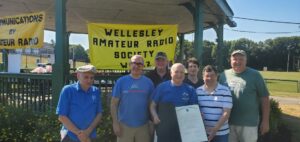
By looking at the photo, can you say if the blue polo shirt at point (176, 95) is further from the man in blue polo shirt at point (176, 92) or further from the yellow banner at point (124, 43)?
the yellow banner at point (124, 43)

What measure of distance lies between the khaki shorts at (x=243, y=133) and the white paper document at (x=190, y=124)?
2.87 ft

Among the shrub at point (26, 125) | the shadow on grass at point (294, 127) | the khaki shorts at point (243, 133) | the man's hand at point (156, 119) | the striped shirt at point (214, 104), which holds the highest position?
the striped shirt at point (214, 104)

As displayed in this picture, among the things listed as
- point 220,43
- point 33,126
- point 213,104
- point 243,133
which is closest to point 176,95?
point 213,104

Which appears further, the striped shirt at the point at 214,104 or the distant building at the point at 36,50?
the distant building at the point at 36,50

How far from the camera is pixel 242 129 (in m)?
5.31

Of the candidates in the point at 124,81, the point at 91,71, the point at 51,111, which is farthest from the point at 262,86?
the point at 51,111

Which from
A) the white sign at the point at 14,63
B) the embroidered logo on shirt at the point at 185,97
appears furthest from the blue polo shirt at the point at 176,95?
the white sign at the point at 14,63

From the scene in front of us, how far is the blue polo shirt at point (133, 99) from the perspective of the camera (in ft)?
16.2

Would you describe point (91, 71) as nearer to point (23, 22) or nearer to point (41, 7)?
point (23, 22)

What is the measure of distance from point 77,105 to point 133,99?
29.3 inches

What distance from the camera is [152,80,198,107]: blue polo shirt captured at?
15.4ft

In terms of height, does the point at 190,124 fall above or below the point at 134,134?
above

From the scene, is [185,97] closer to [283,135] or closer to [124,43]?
[124,43]

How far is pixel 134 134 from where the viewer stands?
16.5ft
